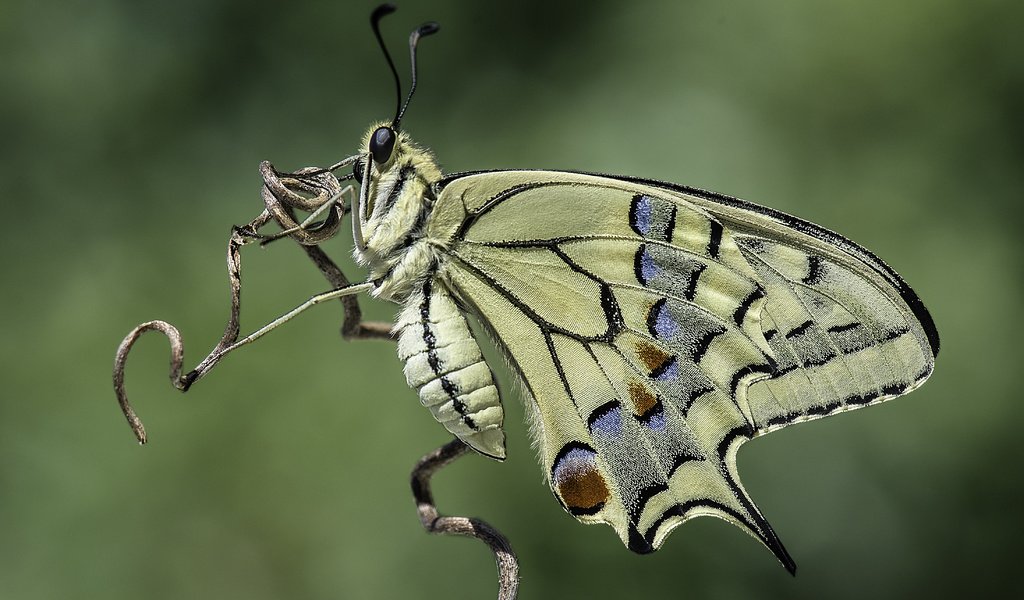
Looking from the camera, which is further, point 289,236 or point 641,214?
point 641,214

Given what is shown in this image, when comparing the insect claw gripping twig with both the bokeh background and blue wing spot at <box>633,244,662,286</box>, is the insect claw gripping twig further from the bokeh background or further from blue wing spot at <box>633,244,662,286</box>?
the bokeh background

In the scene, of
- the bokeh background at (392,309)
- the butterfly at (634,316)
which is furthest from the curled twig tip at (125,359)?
the bokeh background at (392,309)

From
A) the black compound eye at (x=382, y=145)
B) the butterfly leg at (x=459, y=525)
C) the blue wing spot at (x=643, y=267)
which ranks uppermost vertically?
the black compound eye at (x=382, y=145)

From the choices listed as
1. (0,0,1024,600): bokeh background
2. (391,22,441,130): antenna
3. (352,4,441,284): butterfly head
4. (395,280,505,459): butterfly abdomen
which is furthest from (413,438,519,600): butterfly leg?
(0,0,1024,600): bokeh background

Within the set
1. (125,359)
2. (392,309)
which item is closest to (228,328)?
(125,359)

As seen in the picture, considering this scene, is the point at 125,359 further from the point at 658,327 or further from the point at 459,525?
the point at 658,327

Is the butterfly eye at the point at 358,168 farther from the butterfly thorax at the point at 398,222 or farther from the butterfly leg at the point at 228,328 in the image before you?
the butterfly leg at the point at 228,328

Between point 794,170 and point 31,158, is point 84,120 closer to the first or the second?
point 31,158
